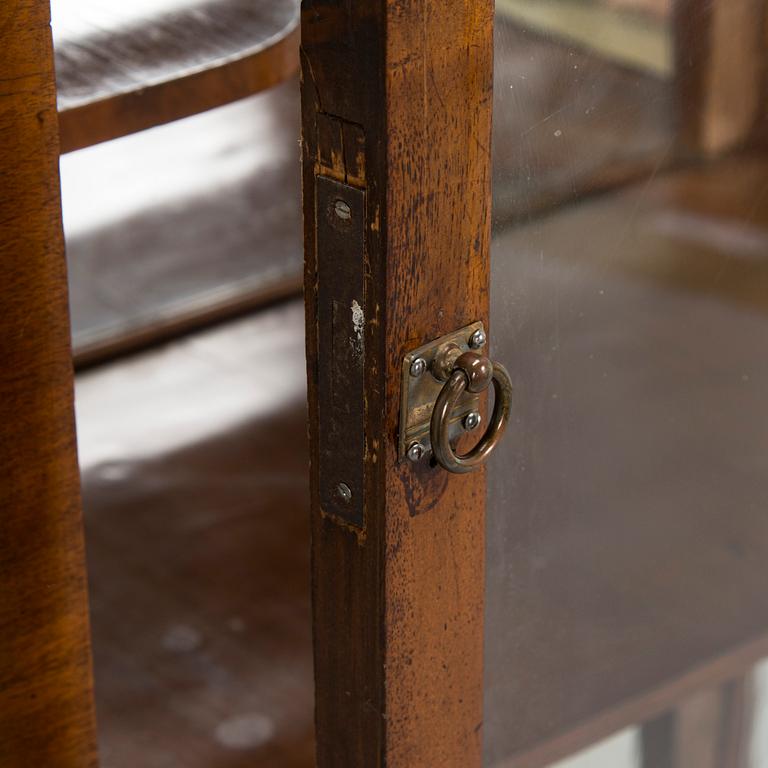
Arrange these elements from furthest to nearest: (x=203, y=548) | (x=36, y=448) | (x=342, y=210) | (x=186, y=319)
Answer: (x=186, y=319) → (x=203, y=548) → (x=36, y=448) → (x=342, y=210)

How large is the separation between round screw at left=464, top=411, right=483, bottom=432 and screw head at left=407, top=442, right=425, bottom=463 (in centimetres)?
3

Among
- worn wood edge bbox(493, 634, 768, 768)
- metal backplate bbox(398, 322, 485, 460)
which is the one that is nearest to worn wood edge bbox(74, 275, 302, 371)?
worn wood edge bbox(493, 634, 768, 768)

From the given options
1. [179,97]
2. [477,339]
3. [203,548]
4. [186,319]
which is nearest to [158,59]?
[179,97]

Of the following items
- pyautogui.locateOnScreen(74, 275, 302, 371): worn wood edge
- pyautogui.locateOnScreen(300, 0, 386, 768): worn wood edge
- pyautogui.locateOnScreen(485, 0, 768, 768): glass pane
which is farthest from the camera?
pyautogui.locateOnScreen(74, 275, 302, 371): worn wood edge

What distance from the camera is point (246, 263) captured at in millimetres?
2236

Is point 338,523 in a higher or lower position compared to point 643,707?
higher

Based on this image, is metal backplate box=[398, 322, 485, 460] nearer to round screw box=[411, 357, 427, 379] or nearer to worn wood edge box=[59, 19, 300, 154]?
round screw box=[411, 357, 427, 379]

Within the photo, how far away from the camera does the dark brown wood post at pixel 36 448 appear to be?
2.76 ft

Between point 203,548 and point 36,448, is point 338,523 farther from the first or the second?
point 203,548

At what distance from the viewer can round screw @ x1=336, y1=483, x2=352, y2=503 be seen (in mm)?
768

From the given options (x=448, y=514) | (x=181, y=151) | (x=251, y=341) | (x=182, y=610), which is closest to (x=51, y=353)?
(x=448, y=514)

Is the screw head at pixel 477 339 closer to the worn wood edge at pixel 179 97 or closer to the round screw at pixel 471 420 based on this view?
the round screw at pixel 471 420

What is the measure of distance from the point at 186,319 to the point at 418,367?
1469mm

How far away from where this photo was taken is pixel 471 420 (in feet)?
2.53
